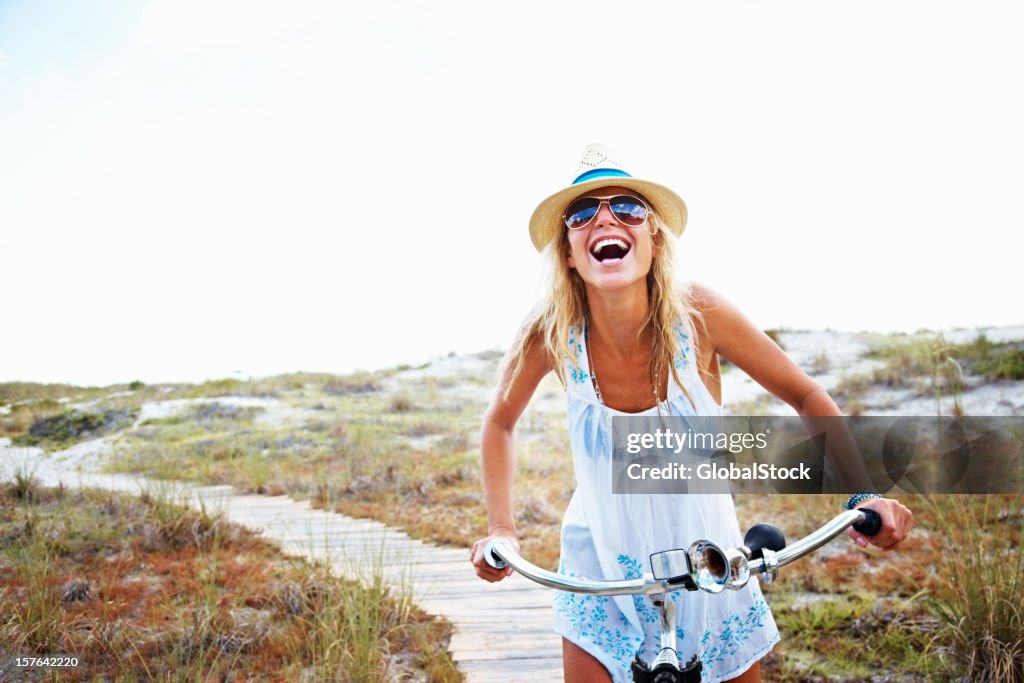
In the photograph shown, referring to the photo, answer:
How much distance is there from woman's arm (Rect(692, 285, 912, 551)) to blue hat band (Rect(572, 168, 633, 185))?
427mm

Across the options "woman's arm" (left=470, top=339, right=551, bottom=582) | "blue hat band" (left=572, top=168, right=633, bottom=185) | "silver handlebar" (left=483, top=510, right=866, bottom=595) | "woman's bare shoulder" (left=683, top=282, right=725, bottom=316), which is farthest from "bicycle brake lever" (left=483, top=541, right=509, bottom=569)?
"blue hat band" (left=572, top=168, right=633, bottom=185)

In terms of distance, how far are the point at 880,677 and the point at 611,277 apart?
9.66 ft

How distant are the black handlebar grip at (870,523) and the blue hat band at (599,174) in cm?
120

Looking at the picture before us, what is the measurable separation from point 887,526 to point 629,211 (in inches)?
44.3

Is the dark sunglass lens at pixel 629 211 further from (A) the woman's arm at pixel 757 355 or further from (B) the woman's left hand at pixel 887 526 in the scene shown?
(B) the woman's left hand at pixel 887 526

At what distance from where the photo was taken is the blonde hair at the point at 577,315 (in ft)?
7.19

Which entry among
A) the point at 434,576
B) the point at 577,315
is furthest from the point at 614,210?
the point at 434,576

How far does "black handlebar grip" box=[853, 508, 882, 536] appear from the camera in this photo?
1415mm

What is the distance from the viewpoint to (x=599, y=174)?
2223mm

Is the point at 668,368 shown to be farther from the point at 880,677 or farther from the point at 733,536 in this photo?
the point at 880,677

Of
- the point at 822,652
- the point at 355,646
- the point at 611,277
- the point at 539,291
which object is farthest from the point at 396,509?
the point at 611,277

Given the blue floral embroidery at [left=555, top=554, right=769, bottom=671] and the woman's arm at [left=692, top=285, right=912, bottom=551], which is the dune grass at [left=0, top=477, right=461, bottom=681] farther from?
the woman's arm at [left=692, top=285, right=912, bottom=551]

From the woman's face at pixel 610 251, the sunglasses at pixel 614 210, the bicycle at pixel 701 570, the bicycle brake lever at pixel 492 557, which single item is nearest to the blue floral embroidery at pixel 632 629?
the bicycle brake lever at pixel 492 557

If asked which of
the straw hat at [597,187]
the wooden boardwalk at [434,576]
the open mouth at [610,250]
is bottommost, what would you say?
the wooden boardwalk at [434,576]
